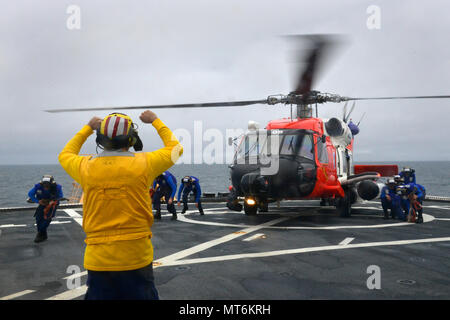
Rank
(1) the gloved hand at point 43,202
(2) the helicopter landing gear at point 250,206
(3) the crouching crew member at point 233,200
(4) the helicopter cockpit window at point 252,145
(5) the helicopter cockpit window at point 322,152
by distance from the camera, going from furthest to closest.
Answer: (3) the crouching crew member at point 233,200, (2) the helicopter landing gear at point 250,206, (5) the helicopter cockpit window at point 322,152, (4) the helicopter cockpit window at point 252,145, (1) the gloved hand at point 43,202

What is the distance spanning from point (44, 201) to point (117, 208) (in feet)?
22.0

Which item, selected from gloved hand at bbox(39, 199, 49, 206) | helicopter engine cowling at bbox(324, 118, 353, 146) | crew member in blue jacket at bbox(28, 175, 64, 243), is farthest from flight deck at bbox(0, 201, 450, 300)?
helicopter engine cowling at bbox(324, 118, 353, 146)

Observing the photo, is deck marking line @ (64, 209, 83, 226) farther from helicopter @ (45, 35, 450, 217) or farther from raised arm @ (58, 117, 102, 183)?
raised arm @ (58, 117, 102, 183)

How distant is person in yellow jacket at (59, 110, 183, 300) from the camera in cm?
264

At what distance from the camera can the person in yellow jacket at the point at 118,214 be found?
2643 mm

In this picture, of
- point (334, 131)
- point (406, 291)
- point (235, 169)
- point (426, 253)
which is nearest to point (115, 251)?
point (406, 291)

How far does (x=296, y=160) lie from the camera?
10.2 metres

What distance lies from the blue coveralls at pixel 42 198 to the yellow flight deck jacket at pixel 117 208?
6.39 m

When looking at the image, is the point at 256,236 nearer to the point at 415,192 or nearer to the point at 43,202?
the point at 43,202

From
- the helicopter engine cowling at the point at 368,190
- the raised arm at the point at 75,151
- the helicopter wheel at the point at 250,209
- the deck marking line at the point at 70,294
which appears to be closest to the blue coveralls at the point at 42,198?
the deck marking line at the point at 70,294

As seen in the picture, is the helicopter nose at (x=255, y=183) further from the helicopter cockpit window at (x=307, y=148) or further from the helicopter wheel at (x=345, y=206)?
the helicopter wheel at (x=345, y=206)
